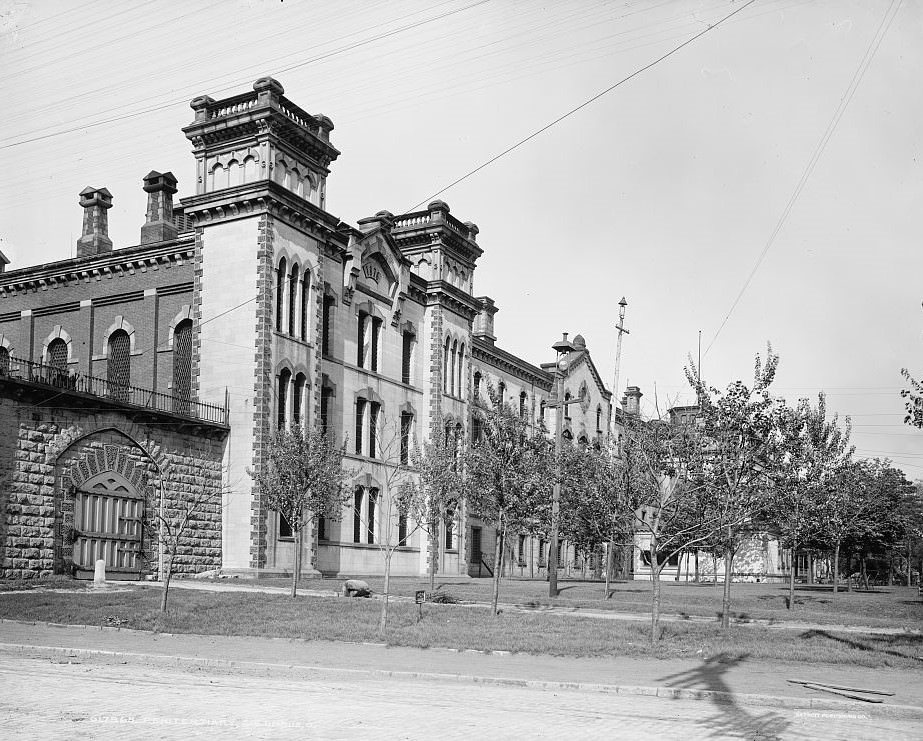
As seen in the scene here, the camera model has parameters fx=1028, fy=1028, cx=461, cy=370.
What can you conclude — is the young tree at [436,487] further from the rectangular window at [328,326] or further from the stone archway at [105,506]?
the rectangular window at [328,326]

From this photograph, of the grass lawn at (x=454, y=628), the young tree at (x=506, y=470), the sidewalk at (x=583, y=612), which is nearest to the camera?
the grass lawn at (x=454, y=628)

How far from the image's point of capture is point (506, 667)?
15.6 metres

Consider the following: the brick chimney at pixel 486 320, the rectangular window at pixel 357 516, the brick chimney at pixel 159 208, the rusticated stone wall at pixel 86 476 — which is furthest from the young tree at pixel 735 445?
the brick chimney at pixel 486 320

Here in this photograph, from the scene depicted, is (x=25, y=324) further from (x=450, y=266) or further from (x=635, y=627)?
(x=635, y=627)

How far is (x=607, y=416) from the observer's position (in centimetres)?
7925

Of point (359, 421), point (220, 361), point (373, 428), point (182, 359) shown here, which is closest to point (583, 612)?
point (220, 361)

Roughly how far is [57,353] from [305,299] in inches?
469

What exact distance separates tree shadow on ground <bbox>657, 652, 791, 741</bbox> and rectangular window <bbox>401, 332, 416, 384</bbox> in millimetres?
33867

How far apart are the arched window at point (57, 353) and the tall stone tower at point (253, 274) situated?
891 centimetres

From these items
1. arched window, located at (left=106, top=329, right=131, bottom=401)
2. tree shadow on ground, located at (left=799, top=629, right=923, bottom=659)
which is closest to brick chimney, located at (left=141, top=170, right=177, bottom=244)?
arched window, located at (left=106, top=329, right=131, bottom=401)

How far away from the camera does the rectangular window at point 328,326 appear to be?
4222 cm

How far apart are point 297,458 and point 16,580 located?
8289 mm

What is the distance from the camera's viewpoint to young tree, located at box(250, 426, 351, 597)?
97.3 feet

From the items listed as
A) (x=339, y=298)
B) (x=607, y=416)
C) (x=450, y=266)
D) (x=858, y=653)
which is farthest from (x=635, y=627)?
(x=607, y=416)
